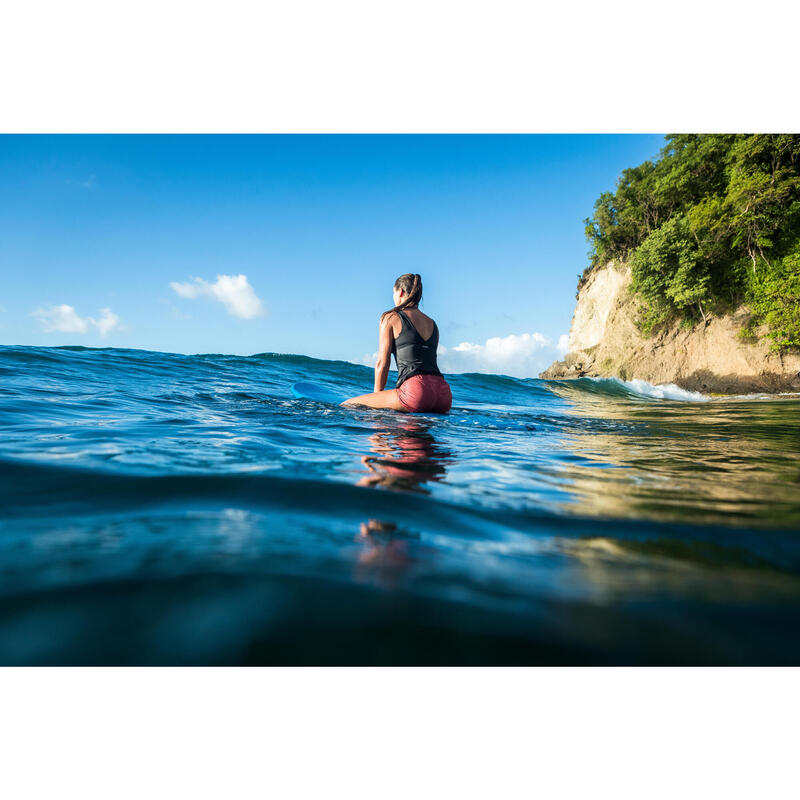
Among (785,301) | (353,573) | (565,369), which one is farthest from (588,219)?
(353,573)

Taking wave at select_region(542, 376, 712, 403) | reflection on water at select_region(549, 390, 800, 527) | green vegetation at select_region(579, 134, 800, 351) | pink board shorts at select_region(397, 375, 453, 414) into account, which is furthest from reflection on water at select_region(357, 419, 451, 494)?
green vegetation at select_region(579, 134, 800, 351)

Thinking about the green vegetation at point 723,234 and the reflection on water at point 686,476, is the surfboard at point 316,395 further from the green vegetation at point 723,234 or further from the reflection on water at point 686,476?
the green vegetation at point 723,234

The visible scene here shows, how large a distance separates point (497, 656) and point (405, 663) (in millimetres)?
184

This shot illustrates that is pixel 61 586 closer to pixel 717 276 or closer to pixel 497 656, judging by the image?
pixel 497 656

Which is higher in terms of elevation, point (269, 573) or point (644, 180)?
point (644, 180)

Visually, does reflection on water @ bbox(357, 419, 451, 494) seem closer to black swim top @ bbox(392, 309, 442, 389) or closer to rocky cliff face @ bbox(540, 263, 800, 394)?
black swim top @ bbox(392, 309, 442, 389)

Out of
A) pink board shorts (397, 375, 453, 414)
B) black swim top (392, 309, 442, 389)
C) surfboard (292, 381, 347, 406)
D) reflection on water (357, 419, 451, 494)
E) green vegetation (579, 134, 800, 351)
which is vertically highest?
green vegetation (579, 134, 800, 351)

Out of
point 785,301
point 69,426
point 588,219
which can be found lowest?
point 69,426

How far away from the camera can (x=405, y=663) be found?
0.86 m

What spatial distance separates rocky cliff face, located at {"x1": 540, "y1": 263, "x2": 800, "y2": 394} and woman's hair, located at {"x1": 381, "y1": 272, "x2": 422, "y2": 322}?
71.8 feet

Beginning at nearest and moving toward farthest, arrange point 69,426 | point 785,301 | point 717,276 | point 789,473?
1. point 789,473
2. point 69,426
3. point 785,301
4. point 717,276

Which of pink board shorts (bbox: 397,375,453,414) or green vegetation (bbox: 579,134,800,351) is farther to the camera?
green vegetation (bbox: 579,134,800,351)

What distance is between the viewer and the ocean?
883 millimetres

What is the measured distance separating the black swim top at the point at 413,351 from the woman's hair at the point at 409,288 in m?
0.14
